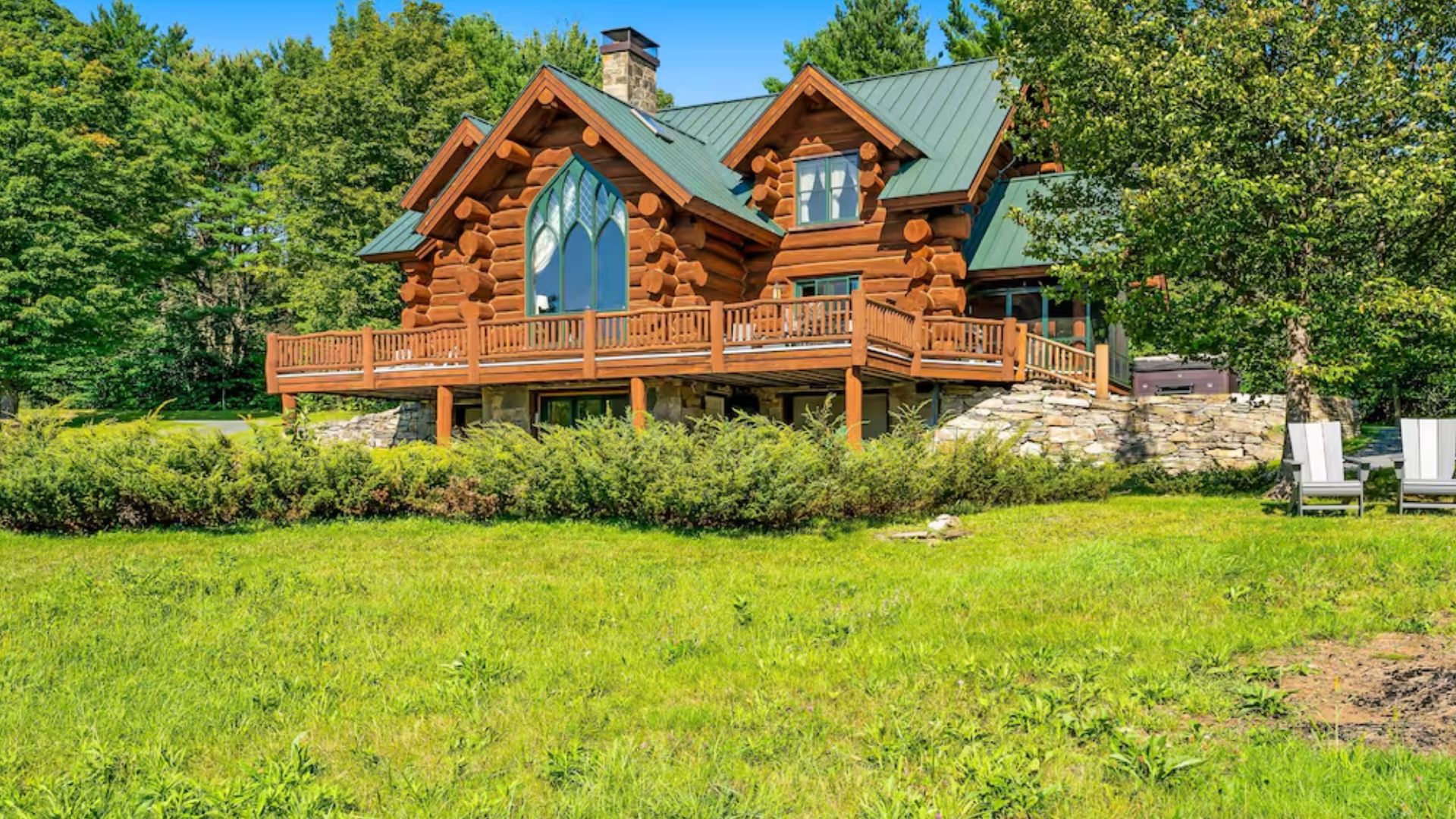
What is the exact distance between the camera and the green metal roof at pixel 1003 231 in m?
23.4

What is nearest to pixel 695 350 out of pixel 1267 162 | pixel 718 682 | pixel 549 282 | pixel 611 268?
pixel 611 268

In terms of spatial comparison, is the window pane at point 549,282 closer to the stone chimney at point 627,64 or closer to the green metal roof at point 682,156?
the green metal roof at point 682,156

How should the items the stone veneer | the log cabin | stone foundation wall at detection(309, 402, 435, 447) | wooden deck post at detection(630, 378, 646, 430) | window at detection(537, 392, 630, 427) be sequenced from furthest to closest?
stone foundation wall at detection(309, 402, 435, 447), window at detection(537, 392, 630, 427), the log cabin, the stone veneer, wooden deck post at detection(630, 378, 646, 430)

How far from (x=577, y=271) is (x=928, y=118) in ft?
27.9

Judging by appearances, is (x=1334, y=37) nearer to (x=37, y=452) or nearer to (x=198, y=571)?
(x=198, y=571)

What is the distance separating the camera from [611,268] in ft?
78.3

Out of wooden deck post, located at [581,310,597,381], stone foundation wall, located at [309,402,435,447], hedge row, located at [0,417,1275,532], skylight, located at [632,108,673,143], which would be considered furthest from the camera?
stone foundation wall, located at [309,402,435,447]

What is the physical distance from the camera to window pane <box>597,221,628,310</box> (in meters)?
23.7

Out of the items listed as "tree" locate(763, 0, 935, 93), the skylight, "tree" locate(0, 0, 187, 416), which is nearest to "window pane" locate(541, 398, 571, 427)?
the skylight

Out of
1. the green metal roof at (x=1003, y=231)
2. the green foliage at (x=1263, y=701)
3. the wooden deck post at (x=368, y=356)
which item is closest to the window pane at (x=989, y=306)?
the green metal roof at (x=1003, y=231)

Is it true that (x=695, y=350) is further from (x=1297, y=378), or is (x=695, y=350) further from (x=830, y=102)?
(x=1297, y=378)

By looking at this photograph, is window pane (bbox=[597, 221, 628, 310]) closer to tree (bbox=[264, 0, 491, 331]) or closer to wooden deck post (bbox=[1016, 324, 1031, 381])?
wooden deck post (bbox=[1016, 324, 1031, 381])

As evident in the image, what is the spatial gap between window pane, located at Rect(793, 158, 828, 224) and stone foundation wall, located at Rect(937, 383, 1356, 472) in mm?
5630

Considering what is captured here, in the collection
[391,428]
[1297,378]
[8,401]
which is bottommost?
[391,428]
